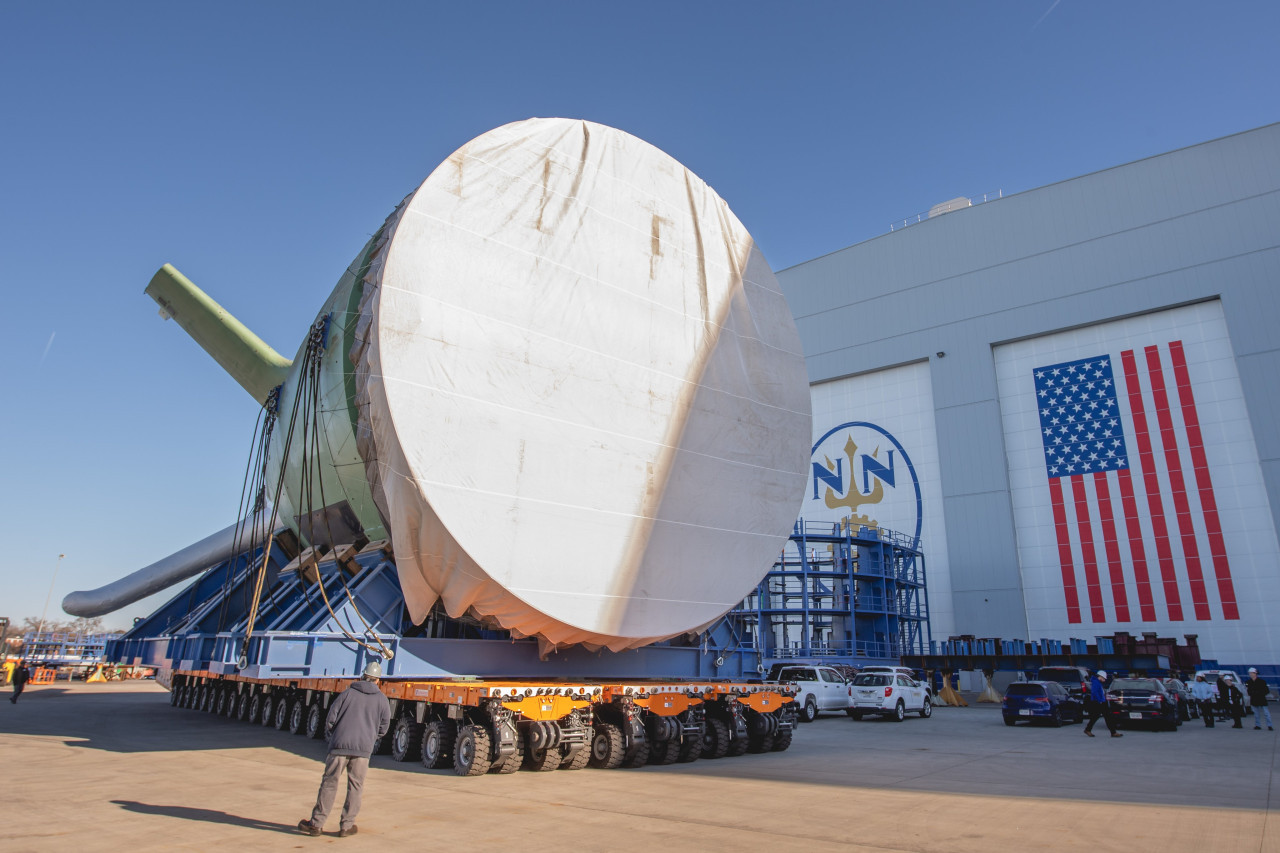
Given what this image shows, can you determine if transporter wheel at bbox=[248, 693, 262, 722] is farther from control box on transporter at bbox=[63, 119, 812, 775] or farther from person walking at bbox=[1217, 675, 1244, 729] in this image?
person walking at bbox=[1217, 675, 1244, 729]

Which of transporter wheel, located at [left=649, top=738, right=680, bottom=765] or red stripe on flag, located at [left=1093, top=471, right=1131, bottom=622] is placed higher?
red stripe on flag, located at [left=1093, top=471, right=1131, bottom=622]

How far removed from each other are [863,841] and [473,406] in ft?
17.7

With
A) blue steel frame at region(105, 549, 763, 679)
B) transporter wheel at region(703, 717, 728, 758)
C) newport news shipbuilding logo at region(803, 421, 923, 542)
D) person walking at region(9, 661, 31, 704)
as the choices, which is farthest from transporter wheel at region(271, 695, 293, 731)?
newport news shipbuilding logo at region(803, 421, 923, 542)

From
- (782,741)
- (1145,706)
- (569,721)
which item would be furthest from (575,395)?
(1145,706)

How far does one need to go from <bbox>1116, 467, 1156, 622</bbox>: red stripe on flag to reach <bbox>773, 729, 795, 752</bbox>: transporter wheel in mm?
24156

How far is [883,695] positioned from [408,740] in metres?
12.9

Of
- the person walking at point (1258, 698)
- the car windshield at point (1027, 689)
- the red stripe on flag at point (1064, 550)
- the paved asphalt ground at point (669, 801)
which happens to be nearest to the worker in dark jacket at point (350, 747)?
the paved asphalt ground at point (669, 801)

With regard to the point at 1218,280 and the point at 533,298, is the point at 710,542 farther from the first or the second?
the point at 1218,280

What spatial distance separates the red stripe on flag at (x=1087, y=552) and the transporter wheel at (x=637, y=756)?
27197 millimetres

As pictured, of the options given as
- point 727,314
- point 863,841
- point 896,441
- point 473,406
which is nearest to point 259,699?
point 473,406

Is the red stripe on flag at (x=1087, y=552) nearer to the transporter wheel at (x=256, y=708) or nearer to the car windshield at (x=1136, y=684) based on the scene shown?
the car windshield at (x=1136, y=684)

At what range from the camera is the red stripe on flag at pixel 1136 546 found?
94.6 ft

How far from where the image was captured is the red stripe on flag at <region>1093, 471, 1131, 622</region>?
2936 cm

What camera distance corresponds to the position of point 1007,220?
114 feet
